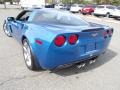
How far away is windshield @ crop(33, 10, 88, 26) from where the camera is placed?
4609 millimetres

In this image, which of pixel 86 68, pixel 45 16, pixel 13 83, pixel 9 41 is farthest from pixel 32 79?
pixel 9 41

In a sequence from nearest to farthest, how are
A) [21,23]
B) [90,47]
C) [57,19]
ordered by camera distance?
[90,47] < [57,19] < [21,23]

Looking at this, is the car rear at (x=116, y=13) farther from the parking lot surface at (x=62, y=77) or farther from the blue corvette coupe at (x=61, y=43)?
the blue corvette coupe at (x=61, y=43)

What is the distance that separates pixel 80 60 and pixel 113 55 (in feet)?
6.70

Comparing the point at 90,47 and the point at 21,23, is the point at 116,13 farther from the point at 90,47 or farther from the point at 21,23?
the point at 90,47

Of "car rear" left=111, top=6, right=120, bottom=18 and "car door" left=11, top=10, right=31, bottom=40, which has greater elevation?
"car door" left=11, top=10, right=31, bottom=40

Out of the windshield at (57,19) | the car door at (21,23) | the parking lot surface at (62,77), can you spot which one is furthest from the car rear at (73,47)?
the car door at (21,23)

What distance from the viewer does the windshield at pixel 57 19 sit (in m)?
4.61

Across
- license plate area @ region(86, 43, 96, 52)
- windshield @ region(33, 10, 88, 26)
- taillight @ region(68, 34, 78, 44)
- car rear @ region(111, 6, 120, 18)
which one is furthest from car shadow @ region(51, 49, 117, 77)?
car rear @ region(111, 6, 120, 18)

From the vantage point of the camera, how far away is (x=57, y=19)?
4.75 metres

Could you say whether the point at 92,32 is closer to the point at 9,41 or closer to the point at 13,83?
the point at 13,83

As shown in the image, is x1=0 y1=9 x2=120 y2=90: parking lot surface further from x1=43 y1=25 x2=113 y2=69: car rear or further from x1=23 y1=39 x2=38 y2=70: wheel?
x1=43 y1=25 x2=113 y2=69: car rear

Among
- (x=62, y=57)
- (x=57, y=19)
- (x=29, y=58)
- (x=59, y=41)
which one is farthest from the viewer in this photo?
(x=57, y=19)

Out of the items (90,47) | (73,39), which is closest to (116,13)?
(90,47)
